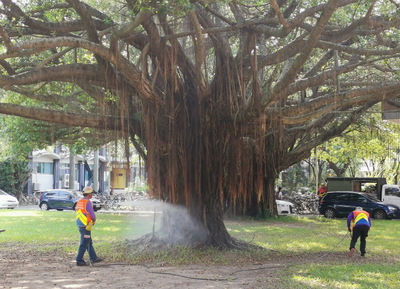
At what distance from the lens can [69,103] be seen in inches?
523

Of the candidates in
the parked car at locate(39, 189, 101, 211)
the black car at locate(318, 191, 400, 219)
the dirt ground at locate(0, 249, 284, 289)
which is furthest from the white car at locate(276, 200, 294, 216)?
the dirt ground at locate(0, 249, 284, 289)

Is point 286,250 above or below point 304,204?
below

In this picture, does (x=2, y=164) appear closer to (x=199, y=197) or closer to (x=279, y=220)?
(x=279, y=220)

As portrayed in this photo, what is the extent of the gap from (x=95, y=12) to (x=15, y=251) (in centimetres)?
577

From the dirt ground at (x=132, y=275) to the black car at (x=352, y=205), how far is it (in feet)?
48.4

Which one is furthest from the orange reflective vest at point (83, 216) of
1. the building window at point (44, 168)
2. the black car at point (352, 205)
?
the building window at point (44, 168)

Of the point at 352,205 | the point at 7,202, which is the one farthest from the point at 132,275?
the point at 7,202

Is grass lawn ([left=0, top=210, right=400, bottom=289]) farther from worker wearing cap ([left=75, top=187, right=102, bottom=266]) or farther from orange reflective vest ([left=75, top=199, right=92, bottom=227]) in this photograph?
orange reflective vest ([left=75, top=199, right=92, bottom=227])

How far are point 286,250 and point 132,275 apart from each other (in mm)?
4807

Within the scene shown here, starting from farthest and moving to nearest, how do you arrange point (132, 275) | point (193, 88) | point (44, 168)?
point (44, 168)
point (193, 88)
point (132, 275)

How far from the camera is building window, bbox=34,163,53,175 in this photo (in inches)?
1751

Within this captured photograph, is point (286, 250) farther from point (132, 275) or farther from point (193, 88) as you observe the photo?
point (132, 275)

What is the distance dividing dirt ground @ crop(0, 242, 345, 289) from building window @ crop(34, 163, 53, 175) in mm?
34916

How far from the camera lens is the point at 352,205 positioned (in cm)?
2484
